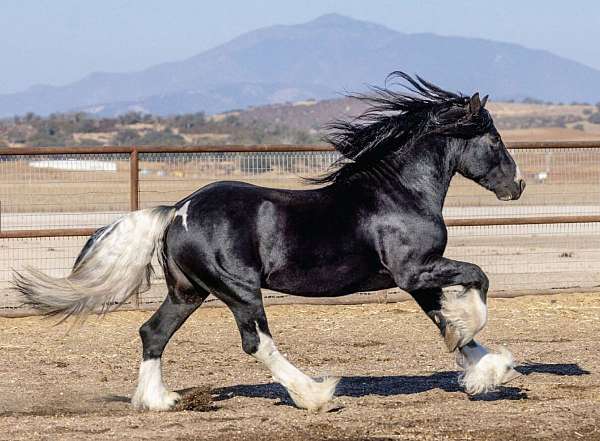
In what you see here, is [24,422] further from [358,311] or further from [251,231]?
[358,311]

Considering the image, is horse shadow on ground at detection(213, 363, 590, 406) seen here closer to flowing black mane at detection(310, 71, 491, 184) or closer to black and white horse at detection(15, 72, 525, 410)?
black and white horse at detection(15, 72, 525, 410)

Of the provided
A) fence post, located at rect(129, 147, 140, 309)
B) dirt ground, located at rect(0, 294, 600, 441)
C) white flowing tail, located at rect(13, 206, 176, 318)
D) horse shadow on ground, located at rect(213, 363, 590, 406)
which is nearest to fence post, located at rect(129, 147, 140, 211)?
fence post, located at rect(129, 147, 140, 309)

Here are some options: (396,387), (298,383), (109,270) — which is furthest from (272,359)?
(396,387)

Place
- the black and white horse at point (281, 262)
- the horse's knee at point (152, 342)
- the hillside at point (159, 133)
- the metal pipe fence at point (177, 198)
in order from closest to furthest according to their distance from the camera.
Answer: the black and white horse at point (281, 262)
the horse's knee at point (152, 342)
the metal pipe fence at point (177, 198)
the hillside at point (159, 133)

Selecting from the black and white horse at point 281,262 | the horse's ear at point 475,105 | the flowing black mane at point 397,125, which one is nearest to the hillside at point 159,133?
the flowing black mane at point 397,125

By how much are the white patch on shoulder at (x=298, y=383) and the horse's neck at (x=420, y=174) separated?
120 centimetres

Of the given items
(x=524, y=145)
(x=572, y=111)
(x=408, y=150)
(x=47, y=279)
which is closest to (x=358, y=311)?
(x=524, y=145)

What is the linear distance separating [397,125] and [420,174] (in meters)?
0.38

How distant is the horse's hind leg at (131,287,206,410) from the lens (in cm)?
656

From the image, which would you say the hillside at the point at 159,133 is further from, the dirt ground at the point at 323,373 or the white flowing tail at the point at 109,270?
the white flowing tail at the point at 109,270

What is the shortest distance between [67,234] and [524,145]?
4.91m

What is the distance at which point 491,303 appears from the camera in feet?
37.1

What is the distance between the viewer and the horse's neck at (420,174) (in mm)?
6789

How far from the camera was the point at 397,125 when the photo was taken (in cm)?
704
